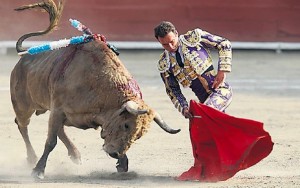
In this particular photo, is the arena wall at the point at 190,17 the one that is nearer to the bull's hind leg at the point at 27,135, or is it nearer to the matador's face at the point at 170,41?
the bull's hind leg at the point at 27,135

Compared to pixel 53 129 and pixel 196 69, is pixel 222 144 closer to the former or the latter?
pixel 196 69

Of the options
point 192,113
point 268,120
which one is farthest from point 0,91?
point 192,113

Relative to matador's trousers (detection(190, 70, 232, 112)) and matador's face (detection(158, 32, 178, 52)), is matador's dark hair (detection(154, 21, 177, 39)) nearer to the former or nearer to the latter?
matador's face (detection(158, 32, 178, 52))

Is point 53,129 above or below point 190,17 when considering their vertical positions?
above

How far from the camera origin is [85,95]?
544 cm

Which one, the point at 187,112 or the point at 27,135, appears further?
the point at 27,135

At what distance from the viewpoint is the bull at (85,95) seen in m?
5.13

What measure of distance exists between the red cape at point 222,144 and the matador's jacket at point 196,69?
0.39 feet

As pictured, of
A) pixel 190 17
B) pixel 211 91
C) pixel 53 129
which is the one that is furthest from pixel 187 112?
pixel 190 17

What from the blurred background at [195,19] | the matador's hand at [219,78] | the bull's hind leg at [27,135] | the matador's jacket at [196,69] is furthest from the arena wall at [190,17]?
the matador's hand at [219,78]

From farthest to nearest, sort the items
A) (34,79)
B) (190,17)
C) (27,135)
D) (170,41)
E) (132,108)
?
(190,17) → (27,135) → (34,79) → (170,41) → (132,108)

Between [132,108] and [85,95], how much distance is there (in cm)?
50

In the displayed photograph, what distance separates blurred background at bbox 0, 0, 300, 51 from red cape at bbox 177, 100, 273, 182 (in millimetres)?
6453

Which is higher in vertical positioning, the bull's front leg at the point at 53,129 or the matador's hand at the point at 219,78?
the matador's hand at the point at 219,78
